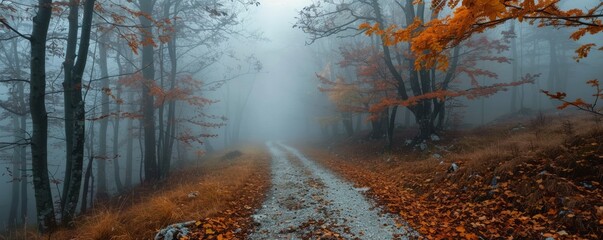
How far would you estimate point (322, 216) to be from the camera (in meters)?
5.50

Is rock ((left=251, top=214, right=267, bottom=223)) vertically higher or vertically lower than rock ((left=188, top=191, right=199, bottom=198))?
lower

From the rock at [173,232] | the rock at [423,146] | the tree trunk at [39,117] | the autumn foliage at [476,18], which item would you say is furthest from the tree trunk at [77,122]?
the rock at [423,146]

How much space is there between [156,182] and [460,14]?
12.5 metres

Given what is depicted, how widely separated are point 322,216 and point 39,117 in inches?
250

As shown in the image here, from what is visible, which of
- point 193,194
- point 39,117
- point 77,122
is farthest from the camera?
point 193,194

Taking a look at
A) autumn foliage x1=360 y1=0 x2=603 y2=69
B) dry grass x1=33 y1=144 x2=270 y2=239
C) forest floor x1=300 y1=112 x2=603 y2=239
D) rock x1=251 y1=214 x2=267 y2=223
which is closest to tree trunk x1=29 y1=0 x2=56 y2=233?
dry grass x1=33 y1=144 x2=270 y2=239

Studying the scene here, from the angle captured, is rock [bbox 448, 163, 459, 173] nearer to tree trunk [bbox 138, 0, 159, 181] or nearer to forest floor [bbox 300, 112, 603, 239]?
forest floor [bbox 300, 112, 603, 239]

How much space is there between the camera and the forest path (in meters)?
4.69

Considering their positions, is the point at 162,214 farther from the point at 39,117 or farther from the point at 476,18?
the point at 476,18

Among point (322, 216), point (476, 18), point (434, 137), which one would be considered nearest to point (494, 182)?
point (322, 216)

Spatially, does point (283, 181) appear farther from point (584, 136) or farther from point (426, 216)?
point (584, 136)

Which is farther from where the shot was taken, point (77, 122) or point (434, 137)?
point (434, 137)

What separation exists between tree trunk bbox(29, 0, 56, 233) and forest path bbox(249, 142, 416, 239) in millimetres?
4775

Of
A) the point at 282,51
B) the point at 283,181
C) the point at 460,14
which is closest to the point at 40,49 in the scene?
the point at 283,181
